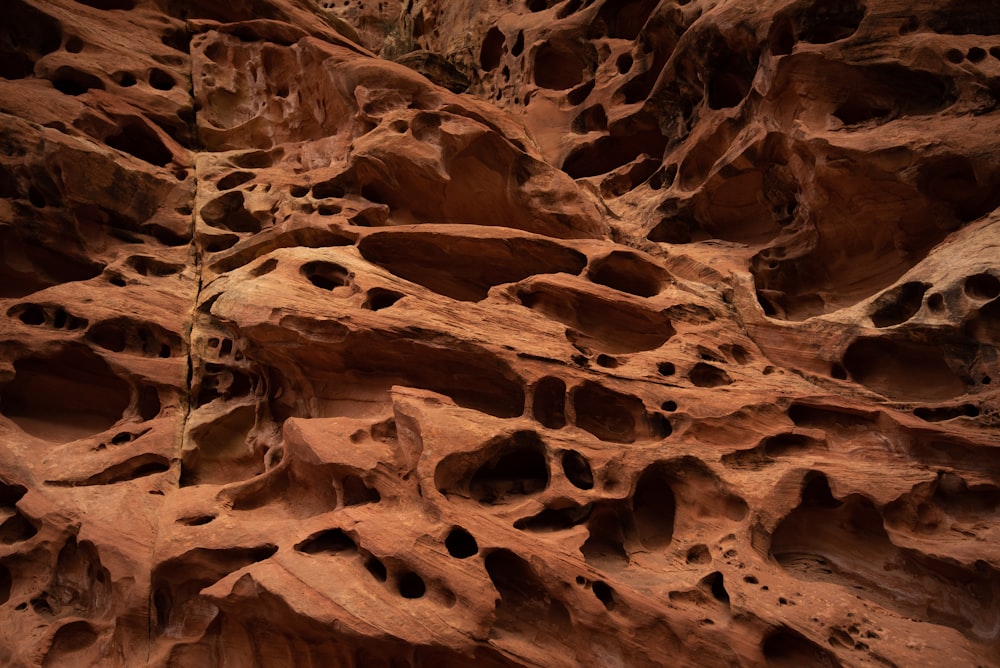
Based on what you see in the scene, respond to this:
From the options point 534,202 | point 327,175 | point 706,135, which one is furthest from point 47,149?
point 706,135

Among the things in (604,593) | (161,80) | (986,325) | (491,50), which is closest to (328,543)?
(604,593)

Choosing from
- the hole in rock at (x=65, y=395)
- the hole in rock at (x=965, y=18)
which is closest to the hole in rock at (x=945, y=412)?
the hole in rock at (x=965, y=18)

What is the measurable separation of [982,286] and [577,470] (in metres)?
3.32

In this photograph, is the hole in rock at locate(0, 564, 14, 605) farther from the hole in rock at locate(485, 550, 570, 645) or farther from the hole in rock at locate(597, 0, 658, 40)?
the hole in rock at locate(597, 0, 658, 40)

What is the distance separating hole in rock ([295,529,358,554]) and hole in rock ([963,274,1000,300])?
15.6ft

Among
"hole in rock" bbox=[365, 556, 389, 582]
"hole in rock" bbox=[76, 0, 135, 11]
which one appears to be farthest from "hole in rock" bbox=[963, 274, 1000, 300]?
"hole in rock" bbox=[76, 0, 135, 11]

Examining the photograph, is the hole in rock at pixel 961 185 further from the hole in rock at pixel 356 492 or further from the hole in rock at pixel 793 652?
the hole in rock at pixel 356 492

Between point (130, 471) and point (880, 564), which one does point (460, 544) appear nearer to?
point (130, 471)

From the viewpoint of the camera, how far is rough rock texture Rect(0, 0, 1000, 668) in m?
4.57

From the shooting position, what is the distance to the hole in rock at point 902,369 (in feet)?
19.8

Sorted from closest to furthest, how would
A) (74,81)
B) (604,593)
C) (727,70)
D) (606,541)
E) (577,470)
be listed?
(604,593), (606,541), (577,470), (74,81), (727,70)

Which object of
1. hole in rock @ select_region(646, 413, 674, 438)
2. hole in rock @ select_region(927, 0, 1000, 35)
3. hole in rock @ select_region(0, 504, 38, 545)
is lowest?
hole in rock @ select_region(0, 504, 38, 545)

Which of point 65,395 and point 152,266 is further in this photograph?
point 152,266

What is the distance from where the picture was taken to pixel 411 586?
460 centimetres
